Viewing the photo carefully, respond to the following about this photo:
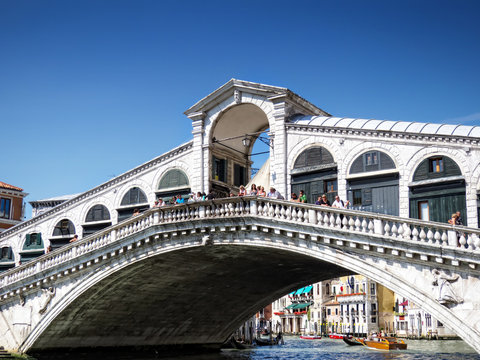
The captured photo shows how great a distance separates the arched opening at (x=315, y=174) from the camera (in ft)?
83.2

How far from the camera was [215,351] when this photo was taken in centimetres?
4078

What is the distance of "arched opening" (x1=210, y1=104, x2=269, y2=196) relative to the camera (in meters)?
29.1

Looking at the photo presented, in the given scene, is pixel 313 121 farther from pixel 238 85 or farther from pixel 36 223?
pixel 36 223

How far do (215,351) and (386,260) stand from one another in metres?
23.9

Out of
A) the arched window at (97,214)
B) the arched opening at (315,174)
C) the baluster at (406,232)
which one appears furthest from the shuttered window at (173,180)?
the baluster at (406,232)

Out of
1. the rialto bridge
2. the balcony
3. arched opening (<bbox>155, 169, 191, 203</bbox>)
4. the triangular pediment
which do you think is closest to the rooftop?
the rialto bridge

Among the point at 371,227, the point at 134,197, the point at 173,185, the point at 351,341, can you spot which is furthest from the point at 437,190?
the point at 351,341

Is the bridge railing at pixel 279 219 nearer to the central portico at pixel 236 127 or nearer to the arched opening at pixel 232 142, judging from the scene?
the central portico at pixel 236 127

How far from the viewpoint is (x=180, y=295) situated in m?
32.8

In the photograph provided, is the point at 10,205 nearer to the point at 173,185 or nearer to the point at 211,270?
the point at 173,185

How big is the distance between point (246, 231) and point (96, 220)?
12.4 meters

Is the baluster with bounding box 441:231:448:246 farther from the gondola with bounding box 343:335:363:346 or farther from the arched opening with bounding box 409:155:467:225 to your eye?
the gondola with bounding box 343:335:363:346

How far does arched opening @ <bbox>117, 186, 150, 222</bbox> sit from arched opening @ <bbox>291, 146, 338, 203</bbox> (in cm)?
863

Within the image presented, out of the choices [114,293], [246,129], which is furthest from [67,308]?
[246,129]
